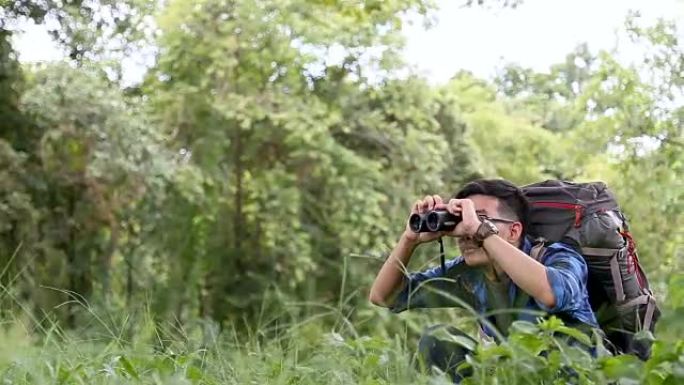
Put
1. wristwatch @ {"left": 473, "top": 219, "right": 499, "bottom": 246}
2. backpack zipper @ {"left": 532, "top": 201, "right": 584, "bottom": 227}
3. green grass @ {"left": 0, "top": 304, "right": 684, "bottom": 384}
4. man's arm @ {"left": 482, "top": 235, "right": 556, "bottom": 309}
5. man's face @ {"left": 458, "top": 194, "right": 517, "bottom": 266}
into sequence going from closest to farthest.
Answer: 1. green grass @ {"left": 0, "top": 304, "right": 684, "bottom": 384}
2. man's arm @ {"left": 482, "top": 235, "right": 556, "bottom": 309}
3. wristwatch @ {"left": 473, "top": 219, "right": 499, "bottom": 246}
4. man's face @ {"left": 458, "top": 194, "right": 517, "bottom": 266}
5. backpack zipper @ {"left": 532, "top": 201, "right": 584, "bottom": 227}

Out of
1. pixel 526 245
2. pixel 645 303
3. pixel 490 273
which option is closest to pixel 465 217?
pixel 490 273

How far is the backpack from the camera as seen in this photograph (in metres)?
3.33

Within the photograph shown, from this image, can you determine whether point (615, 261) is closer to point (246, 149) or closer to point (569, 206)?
point (569, 206)

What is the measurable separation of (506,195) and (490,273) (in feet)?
0.85

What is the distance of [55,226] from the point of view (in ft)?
36.5

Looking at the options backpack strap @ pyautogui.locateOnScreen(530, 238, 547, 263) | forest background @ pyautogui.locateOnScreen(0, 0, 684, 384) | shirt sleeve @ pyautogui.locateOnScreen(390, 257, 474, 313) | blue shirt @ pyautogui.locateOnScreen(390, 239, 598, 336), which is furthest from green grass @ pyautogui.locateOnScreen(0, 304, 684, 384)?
forest background @ pyautogui.locateOnScreen(0, 0, 684, 384)

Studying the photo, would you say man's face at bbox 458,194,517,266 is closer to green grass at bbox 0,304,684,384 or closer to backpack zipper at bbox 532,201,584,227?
backpack zipper at bbox 532,201,584,227

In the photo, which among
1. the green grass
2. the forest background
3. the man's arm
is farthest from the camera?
the forest background

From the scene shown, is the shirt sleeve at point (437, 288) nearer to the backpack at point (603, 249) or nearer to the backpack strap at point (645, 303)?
the backpack at point (603, 249)

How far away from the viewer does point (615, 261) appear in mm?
3361

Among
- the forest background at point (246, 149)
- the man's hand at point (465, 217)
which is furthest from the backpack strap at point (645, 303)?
the forest background at point (246, 149)

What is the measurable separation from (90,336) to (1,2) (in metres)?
6.17

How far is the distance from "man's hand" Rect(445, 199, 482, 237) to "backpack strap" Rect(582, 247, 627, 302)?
35 cm

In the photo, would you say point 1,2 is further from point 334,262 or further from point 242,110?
point 334,262
